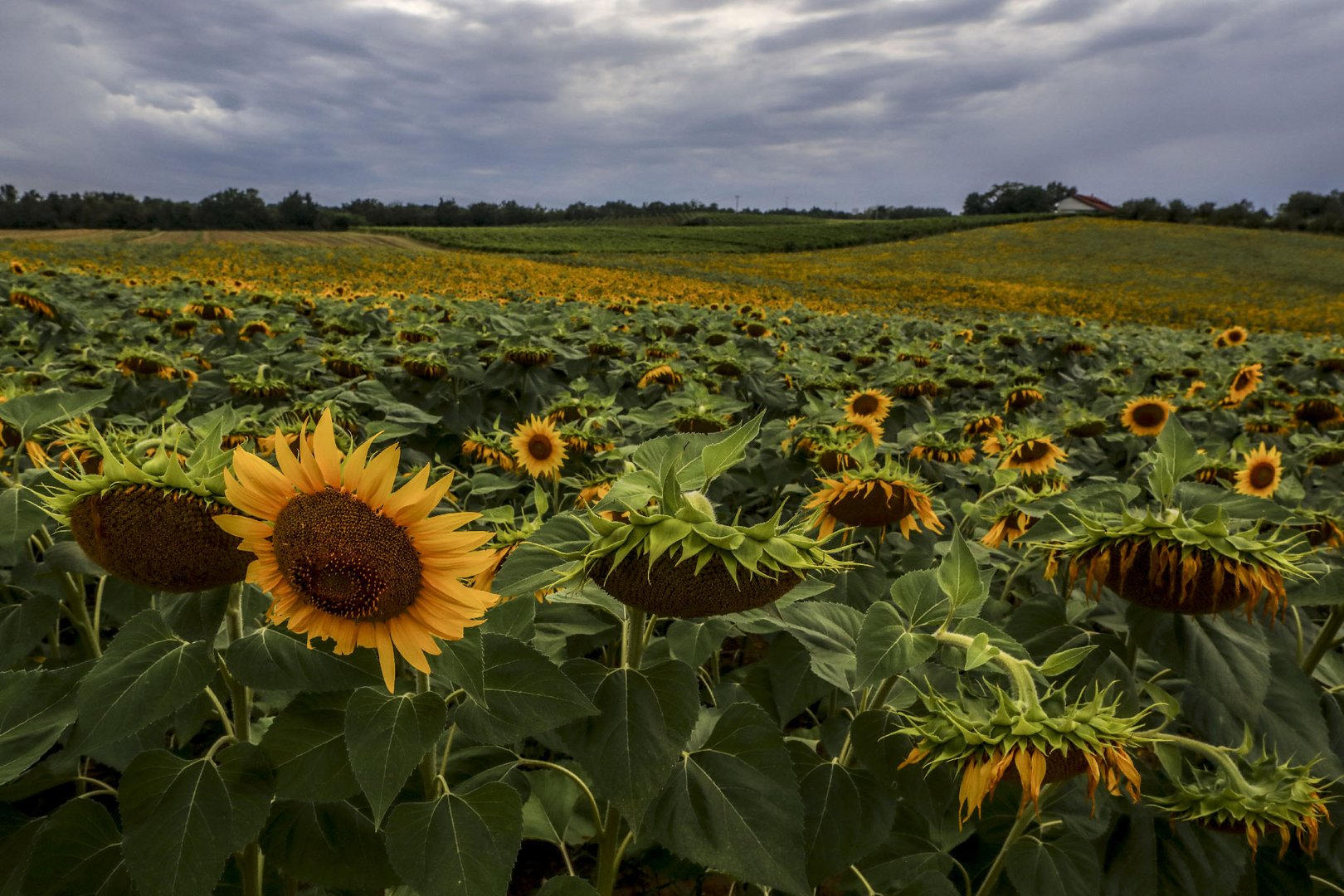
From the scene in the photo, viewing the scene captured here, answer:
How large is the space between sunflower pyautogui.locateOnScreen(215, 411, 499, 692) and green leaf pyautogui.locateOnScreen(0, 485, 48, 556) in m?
0.76

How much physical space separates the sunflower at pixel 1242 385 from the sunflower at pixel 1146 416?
1449 millimetres

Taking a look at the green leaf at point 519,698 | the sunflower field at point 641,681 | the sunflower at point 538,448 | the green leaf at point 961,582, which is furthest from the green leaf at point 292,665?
the sunflower at point 538,448

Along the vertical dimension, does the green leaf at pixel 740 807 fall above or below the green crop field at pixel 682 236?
below

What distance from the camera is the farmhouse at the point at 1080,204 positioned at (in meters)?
96.4

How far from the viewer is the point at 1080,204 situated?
101250mm

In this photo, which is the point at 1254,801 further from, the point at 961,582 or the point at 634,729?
the point at 634,729

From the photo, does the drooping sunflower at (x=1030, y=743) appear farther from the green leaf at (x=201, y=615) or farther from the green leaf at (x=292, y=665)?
the green leaf at (x=201, y=615)

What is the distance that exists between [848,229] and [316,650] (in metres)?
70.5

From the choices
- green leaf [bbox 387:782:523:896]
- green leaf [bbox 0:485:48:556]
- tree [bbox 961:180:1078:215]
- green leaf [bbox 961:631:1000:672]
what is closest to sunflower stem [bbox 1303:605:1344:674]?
green leaf [bbox 961:631:1000:672]

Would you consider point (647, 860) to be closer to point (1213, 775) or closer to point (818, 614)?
point (818, 614)

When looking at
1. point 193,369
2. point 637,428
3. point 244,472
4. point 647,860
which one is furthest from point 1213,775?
point 193,369

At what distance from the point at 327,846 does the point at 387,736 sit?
0.39m

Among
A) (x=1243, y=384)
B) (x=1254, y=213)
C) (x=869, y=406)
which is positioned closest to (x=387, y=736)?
(x=869, y=406)

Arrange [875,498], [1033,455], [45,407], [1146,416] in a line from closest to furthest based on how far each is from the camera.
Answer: [45,407]
[875,498]
[1033,455]
[1146,416]
